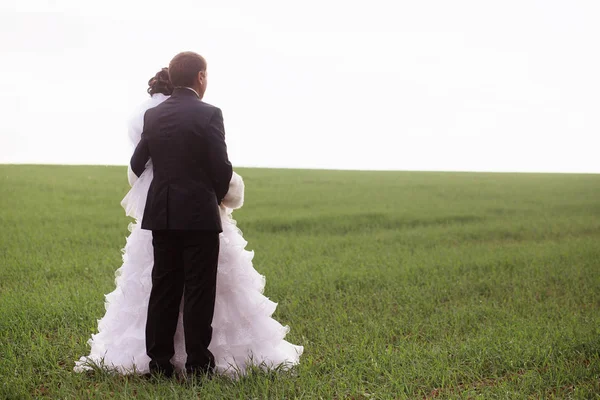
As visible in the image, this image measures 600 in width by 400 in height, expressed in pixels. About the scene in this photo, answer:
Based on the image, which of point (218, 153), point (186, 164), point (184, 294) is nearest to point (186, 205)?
point (186, 164)

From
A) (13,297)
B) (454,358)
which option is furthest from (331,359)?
(13,297)

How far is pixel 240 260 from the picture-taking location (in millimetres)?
5027

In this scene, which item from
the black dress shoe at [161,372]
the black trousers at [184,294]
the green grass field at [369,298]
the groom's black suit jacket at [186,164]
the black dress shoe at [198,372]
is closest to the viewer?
the groom's black suit jacket at [186,164]

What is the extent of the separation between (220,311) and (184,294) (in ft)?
1.48

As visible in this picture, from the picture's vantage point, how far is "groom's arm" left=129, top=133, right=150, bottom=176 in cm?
467

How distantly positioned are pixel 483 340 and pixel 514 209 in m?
14.9

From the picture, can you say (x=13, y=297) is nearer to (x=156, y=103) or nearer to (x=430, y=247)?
(x=156, y=103)

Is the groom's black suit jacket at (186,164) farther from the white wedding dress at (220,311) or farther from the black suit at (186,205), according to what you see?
the white wedding dress at (220,311)

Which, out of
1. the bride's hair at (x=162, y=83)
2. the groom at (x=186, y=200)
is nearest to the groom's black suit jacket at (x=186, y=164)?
the groom at (x=186, y=200)

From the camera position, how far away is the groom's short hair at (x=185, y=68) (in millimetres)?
4594

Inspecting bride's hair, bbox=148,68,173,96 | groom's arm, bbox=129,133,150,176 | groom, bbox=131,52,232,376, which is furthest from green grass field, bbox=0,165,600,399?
bride's hair, bbox=148,68,173,96

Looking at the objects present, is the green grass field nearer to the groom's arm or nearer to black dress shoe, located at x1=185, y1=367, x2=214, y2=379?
black dress shoe, located at x1=185, y1=367, x2=214, y2=379

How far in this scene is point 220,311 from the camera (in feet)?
16.5

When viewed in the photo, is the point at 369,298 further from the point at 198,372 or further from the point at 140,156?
the point at 140,156
